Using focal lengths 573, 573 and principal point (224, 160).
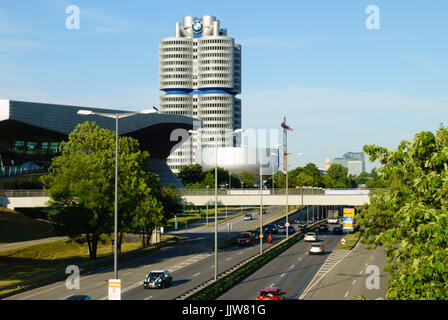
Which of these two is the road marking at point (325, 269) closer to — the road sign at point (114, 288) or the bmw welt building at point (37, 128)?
the road sign at point (114, 288)

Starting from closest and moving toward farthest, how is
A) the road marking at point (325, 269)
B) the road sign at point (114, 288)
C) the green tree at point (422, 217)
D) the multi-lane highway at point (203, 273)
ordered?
the green tree at point (422, 217) < the road sign at point (114, 288) < the multi-lane highway at point (203, 273) < the road marking at point (325, 269)

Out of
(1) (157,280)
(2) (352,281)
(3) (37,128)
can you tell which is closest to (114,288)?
(1) (157,280)

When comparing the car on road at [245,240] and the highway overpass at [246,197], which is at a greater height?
the highway overpass at [246,197]

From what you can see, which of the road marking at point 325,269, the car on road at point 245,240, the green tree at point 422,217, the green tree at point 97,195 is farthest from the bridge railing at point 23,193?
the green tree at point 422,217

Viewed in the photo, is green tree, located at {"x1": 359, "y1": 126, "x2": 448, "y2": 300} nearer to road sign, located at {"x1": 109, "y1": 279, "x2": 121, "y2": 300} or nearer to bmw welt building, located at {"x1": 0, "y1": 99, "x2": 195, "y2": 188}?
road sign, located at {"x1": 109, "y1": 279, "x2": 121, "y2": 300}

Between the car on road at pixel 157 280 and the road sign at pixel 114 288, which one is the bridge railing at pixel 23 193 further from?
the road sign at pixel 114 288

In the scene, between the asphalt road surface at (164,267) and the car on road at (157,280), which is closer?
the asphalt road surface at (164,267)

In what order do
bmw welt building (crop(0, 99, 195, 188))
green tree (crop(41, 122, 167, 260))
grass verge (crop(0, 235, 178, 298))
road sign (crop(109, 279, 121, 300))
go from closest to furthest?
road sign (crop(109, 279, 121, 300)) → grass verge (crop(0, 235, 178, 298)) → green tree (crop(41, 122, 167, 260)) → bmw welt building (crop(0, 99, 195, 188))

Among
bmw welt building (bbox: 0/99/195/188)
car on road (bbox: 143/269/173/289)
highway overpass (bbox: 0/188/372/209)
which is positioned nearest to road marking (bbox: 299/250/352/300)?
car on road (bbox: 143/269/173/289)

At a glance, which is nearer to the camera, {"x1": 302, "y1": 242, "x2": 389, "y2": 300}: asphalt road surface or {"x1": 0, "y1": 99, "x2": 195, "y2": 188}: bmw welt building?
{"x1": 302, "y1": 242, "x2": 389, "y2": 300}: asphalt road surface

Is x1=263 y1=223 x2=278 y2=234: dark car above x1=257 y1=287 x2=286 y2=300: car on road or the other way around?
the other way around

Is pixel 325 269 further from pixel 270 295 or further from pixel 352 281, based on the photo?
pixel 270 295

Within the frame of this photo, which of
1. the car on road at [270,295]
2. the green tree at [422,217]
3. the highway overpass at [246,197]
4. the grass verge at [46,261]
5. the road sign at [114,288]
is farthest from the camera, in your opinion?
the highway overpass at [246,197]

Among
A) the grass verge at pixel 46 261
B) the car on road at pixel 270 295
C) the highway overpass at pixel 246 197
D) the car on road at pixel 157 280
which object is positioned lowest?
the grass verge at pixel 46 261
